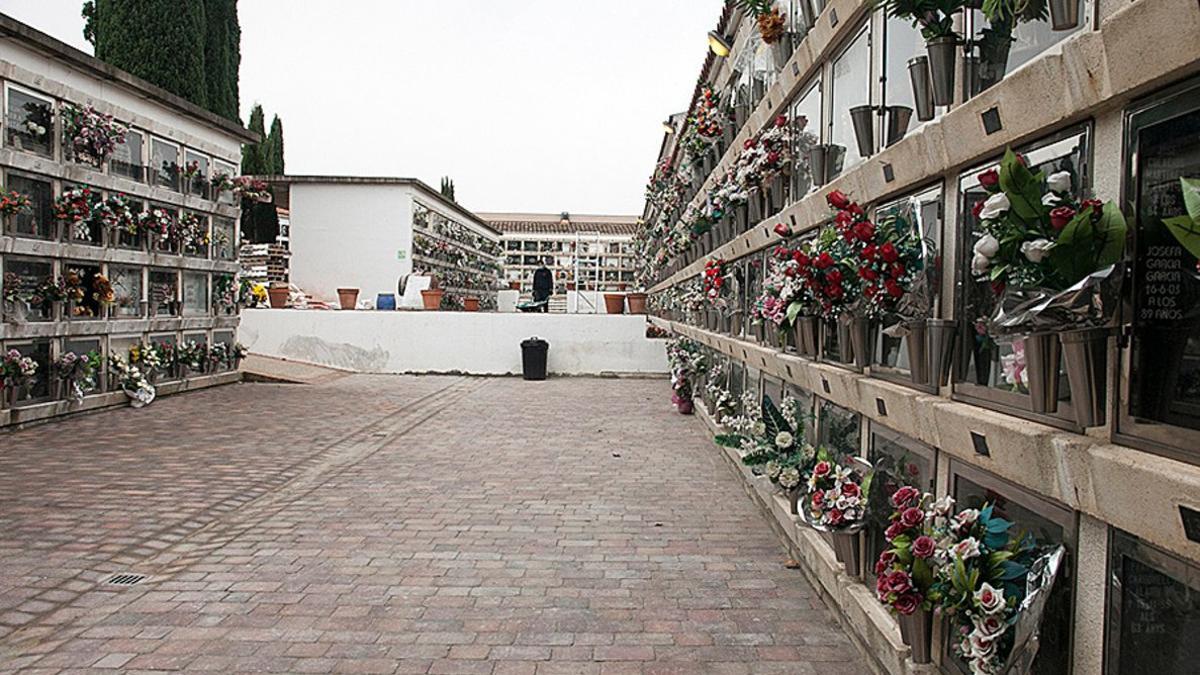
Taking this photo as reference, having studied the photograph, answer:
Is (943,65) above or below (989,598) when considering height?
above

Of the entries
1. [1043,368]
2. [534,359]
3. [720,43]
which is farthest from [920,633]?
[534,359]

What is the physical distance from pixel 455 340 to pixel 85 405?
25.2ft

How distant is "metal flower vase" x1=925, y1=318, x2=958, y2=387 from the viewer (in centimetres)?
266

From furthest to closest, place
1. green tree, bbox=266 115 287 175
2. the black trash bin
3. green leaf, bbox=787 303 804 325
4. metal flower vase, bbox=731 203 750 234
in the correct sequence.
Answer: green tree, bbox=266 115 287 175 → the black trash bin → metal flower vase, bbox=731 203 750 234 → green leaf, bbox=787 303 804 325

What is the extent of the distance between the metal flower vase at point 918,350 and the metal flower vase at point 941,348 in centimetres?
8

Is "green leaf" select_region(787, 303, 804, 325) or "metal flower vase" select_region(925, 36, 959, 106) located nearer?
"metal flower vase" select_region(925, 36, 959, 106)

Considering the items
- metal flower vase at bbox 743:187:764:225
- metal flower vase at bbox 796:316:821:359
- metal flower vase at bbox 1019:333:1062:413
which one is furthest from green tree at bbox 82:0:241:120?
metal flower vase at bbox 1019:333:1062:413

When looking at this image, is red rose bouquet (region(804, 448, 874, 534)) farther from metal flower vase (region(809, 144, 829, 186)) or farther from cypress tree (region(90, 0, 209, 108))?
cypress tree (region(90, 0, 209, 108))

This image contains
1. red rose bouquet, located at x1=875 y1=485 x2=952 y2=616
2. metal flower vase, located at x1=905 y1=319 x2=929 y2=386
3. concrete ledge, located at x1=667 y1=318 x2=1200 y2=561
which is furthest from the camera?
metal flower vase, located at x1=905 y1=319 x2=929 y2=386

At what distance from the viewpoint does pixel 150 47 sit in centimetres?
1684

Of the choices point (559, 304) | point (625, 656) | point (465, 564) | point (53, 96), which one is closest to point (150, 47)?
point (53, 96)

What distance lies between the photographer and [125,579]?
13.4ft

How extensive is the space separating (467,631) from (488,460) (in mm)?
3955

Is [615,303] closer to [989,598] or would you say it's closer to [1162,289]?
[989,598]
